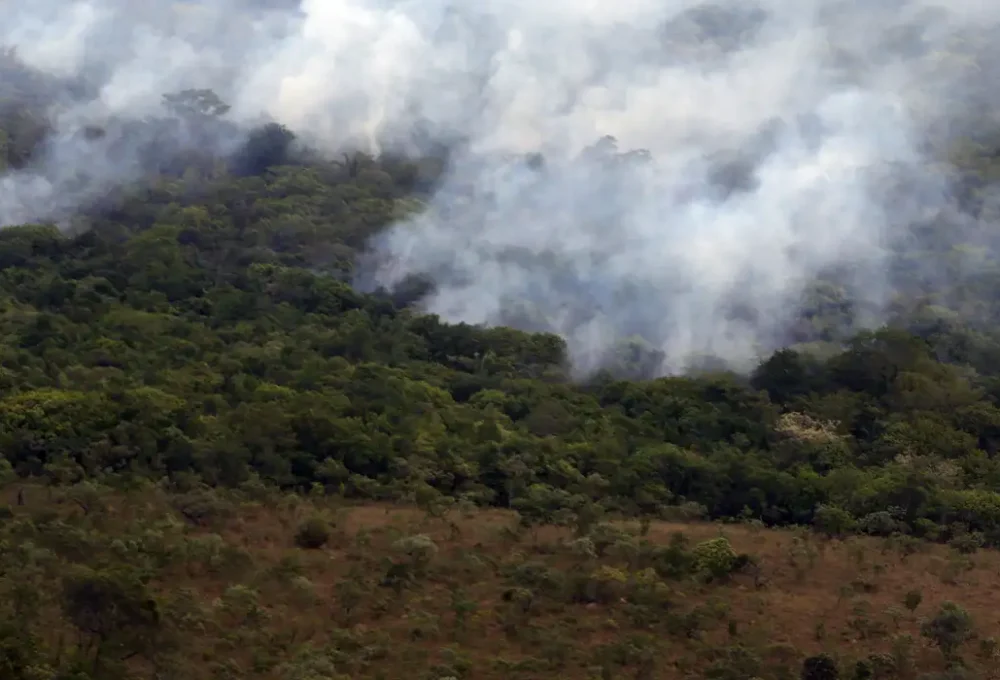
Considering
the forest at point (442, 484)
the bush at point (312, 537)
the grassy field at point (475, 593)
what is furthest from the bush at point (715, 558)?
the bush at point (312, 537)

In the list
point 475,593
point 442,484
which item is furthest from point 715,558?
point 442,484

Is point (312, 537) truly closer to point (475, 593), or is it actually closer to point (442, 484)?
point (475, 593)

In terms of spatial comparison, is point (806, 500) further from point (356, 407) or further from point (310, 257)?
point (310, 257)

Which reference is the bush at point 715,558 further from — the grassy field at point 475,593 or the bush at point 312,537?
the bush at point 312,537

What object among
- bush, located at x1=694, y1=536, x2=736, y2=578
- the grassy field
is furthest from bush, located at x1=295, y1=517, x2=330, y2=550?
bush, located at x1=694, y1=536, x2=736, y2=578

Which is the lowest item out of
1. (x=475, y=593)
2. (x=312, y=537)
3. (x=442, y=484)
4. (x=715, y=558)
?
(x=475, y=593)
